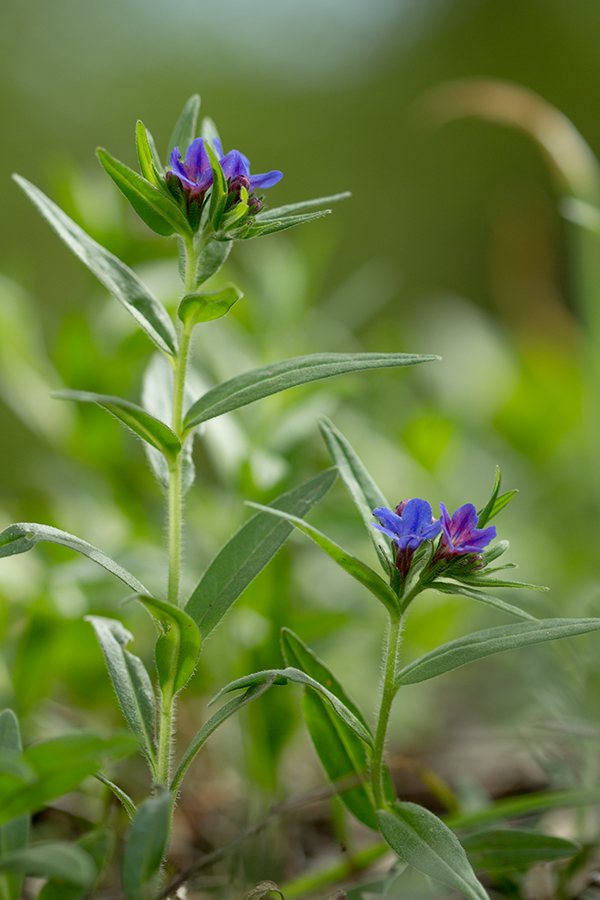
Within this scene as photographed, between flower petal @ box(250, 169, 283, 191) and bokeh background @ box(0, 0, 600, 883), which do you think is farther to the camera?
bokeh background @ box(0, 0, 600, 883)

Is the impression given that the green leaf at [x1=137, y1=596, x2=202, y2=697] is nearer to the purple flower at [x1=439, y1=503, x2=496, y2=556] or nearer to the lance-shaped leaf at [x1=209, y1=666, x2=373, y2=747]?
the lance-shaped leaf at [x1=209, y1=666, x2=373, y2=747]

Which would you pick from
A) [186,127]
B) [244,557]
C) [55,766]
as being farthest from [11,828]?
[186,127]

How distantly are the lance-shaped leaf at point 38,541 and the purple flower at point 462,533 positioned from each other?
0.16m

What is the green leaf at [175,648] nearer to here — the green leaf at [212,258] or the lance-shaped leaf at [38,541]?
the lance-shaped leaf at [38,541]

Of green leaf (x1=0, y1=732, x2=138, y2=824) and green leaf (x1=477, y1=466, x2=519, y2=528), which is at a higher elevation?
green leaf (x1=477, y1=466, x2=519, y2=528)

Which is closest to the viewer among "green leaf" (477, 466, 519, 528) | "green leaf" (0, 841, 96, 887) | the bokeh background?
"green leaf" (0, 841, 96, 887)

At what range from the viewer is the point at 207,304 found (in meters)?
0.37

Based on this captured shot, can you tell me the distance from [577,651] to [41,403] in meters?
0.75

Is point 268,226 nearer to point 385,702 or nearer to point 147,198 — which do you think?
point 147,198

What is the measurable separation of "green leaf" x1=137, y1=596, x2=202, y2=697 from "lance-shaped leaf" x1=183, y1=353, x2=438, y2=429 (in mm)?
105

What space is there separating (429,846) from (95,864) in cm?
18

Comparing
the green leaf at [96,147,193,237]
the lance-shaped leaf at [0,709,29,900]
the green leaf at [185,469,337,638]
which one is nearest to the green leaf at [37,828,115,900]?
the lance-shaped leaf at [0,709,29,900]

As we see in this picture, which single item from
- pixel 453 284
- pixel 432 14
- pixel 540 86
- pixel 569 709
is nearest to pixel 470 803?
pixel 569 709

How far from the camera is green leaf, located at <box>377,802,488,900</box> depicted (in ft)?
1.10
